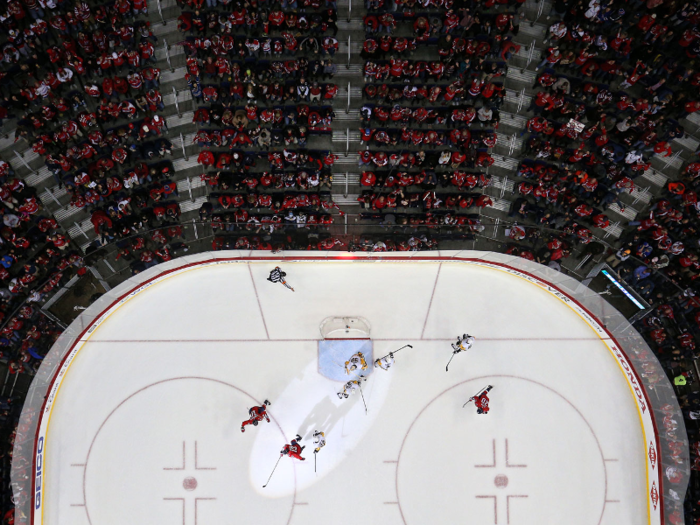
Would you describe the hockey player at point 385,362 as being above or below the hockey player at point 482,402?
above

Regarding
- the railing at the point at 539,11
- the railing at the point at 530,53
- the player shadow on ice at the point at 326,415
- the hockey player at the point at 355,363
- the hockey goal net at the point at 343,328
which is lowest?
the player shadow on ice at the point at 326,415

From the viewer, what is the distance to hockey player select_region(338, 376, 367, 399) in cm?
1264

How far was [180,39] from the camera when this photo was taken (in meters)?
12.9

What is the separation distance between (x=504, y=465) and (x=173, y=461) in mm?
10468

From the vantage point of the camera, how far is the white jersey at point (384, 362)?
41.1 feet

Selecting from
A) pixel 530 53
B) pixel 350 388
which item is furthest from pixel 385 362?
pixel 530 53

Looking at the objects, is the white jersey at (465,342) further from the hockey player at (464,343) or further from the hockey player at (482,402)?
the hockey player at (482,402)

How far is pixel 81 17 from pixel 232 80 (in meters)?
4.63

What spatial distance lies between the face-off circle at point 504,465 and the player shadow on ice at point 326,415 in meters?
2.16

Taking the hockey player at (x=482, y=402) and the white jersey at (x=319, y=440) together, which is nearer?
the hockey player at (x=482, y=402)

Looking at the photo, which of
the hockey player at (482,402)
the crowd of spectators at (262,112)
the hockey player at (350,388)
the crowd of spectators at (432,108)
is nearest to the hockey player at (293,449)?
the hockey player at (350,388)

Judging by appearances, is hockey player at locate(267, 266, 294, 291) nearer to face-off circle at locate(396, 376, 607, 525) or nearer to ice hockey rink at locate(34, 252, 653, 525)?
ice hockey rink at locate(34, 252, 653, 525)

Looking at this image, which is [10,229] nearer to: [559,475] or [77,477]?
[77,477]

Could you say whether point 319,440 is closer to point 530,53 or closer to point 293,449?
point 293,449
